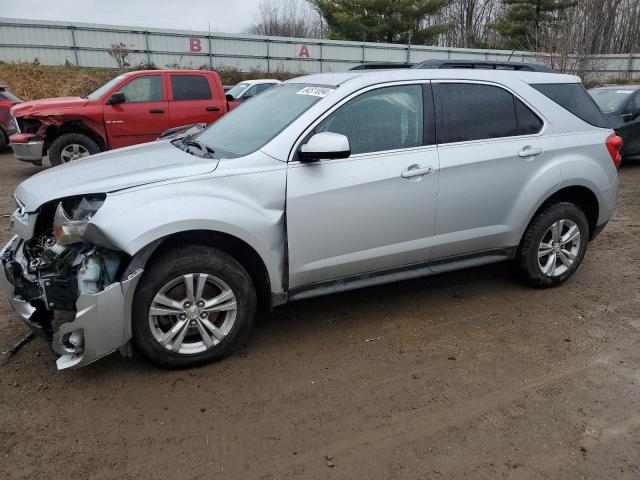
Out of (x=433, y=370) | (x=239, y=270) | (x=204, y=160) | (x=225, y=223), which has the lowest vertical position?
(x=433, y=370)

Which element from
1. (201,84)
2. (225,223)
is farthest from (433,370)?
(201,84)

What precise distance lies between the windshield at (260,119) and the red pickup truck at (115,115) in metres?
5.61

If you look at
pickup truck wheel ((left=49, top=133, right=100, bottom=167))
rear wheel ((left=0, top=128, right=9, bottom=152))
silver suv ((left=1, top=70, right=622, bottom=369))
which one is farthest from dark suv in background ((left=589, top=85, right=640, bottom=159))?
rear wheel ((left=0, top=128, right=9, bottom=152))

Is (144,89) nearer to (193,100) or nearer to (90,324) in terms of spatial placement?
(193,100)

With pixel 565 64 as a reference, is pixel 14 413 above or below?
below

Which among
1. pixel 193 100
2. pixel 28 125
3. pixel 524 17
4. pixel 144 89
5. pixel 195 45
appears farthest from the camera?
pixel 524 17

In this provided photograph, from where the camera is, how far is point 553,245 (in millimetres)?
4434

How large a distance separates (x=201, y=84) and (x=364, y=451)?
28.4ft

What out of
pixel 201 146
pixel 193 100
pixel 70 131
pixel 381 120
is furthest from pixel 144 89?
pixel 381 120

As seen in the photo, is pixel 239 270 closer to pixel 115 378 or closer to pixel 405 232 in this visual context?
pixel 115 378

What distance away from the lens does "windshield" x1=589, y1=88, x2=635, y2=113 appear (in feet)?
32.7

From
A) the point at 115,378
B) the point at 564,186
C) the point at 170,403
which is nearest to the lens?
the point at 170,403

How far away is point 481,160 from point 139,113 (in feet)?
23.5

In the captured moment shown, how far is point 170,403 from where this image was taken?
9.74ft
